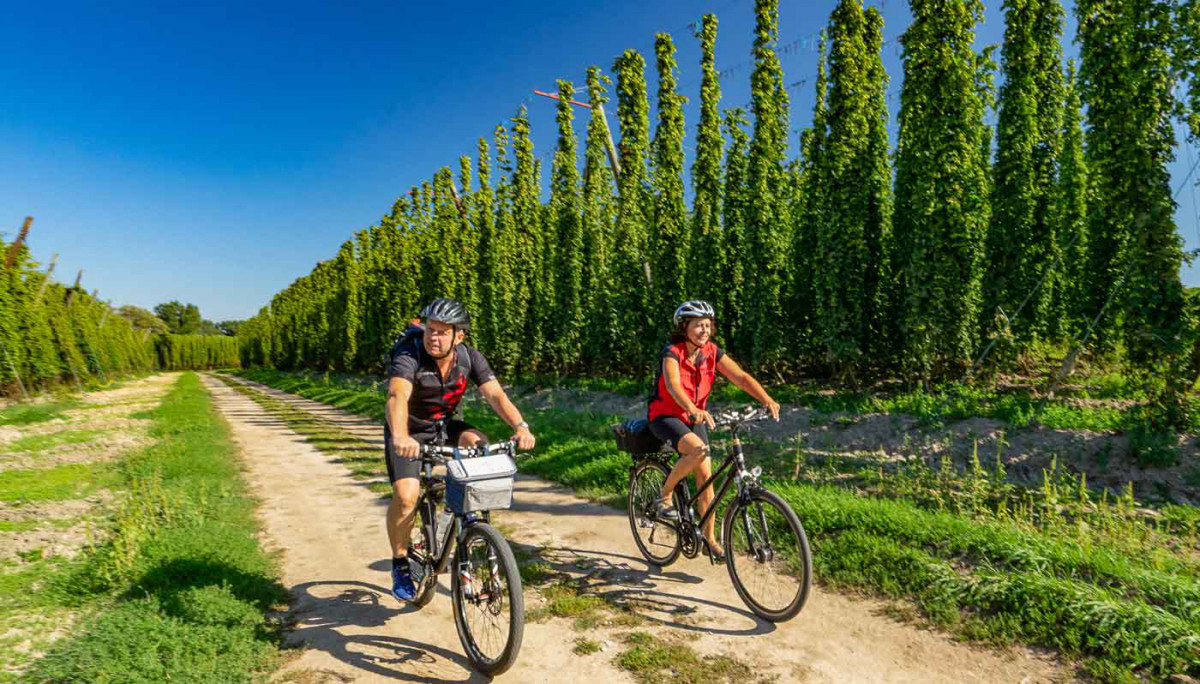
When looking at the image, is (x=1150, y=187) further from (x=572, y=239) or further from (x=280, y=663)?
(x=572, y=239)

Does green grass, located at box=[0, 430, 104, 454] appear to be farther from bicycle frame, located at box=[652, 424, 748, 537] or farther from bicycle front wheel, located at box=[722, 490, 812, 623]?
bicycle front wheel, located at box=[722, 490, 812, 623]

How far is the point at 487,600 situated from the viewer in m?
3.91

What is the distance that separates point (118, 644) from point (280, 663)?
106 cm

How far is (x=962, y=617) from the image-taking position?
4.33 metres

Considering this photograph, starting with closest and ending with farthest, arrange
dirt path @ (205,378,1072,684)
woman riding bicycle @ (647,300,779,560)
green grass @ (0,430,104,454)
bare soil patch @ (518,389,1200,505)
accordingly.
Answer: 1. dirt path @ (205,378,1072,684)
2. woman riding bicycle @ (647,300,779,560)
3. bare soil patch @ (518,389,1200,505)
4. green grass @ (0,430,104,454)

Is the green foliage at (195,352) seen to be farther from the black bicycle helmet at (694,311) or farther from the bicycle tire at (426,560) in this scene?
the black bicycle helmet at (694,311)

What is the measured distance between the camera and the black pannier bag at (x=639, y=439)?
229 inches

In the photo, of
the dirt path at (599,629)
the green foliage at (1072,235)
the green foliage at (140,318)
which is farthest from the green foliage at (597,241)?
the green foliage at (140,318)

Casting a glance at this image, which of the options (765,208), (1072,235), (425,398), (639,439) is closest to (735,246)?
(765,208)

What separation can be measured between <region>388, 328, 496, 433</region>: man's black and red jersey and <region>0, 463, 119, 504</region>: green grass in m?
7.45

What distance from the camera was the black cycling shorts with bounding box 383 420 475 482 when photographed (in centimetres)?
452

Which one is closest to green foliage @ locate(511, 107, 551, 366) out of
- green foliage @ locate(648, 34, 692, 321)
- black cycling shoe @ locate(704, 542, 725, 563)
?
green foliage @ locate(648, 34, 692, 321)

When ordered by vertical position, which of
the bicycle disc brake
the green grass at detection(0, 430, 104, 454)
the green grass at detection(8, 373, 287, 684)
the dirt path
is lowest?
the dirt path

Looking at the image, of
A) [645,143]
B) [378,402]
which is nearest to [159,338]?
[378,402]
